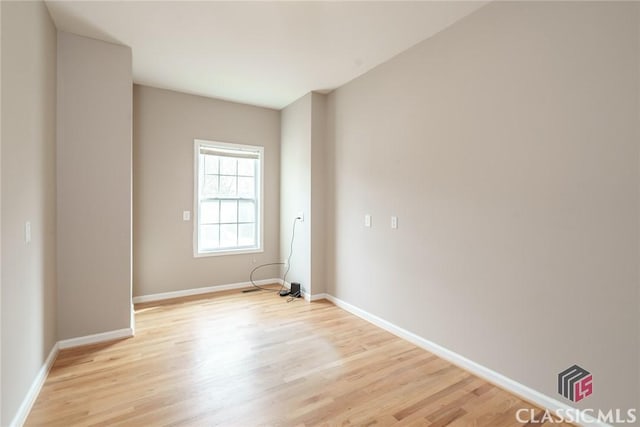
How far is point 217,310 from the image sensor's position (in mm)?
3719

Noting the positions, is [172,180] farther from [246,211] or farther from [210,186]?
[246,211]

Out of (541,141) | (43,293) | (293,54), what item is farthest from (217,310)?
(541,141)

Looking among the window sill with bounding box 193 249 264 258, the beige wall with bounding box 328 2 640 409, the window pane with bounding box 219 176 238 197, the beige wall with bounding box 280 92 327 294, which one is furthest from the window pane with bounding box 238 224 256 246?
the beige wall with bounding box 328 2 640 409

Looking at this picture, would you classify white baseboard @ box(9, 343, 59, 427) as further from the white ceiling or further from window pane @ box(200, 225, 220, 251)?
the white ceiling

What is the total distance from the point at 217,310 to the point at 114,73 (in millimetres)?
2713

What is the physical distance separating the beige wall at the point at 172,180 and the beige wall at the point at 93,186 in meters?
1.12

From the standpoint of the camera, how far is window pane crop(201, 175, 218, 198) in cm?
446

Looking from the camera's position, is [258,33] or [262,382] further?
[258,33]

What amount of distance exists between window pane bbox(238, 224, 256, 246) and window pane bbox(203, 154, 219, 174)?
918 mm

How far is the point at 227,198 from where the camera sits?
15.2 ft

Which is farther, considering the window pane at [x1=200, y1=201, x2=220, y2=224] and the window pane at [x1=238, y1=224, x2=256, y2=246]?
the window pane at [x1=238, y1=224, x2=256, y2=246]

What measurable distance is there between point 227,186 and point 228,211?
0.38m

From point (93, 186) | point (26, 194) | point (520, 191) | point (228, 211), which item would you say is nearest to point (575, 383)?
point (520, 191)

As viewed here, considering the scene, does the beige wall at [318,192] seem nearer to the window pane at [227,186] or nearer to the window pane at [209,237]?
the window pane at [227,186]
